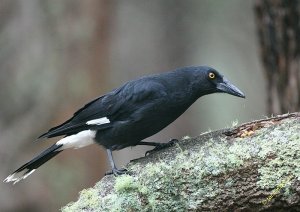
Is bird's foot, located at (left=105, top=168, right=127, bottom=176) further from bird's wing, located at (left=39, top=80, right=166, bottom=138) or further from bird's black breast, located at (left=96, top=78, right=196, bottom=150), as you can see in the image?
bird's wing, located at (left=39, top=80, right=166, bottom=138)

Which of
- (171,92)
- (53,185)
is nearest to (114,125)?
(171,92)

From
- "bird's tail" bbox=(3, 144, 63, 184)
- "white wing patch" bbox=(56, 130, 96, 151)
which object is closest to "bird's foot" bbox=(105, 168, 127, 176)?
"white wing patch" bbox=(56, 130, 96, 151)

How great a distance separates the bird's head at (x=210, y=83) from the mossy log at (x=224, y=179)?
970 mm

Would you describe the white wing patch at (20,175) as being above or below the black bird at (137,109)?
below

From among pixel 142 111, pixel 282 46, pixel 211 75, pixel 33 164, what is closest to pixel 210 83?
pixel 211 75

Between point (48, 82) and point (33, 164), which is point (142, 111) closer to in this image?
point (33, 164)

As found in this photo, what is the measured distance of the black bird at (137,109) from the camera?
4.72 m

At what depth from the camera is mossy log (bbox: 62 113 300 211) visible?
3445 millimetres

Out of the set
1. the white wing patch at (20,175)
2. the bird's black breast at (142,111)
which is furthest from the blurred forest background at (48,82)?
the bird's black breast at (142,111)

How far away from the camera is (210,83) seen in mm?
4957

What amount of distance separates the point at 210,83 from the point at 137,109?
68cm

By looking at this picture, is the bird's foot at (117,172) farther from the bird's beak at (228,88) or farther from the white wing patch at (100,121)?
the bird's beak at (228,88)

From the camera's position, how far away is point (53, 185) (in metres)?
7.32

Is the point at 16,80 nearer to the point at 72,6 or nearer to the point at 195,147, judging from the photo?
the point at 72,6
